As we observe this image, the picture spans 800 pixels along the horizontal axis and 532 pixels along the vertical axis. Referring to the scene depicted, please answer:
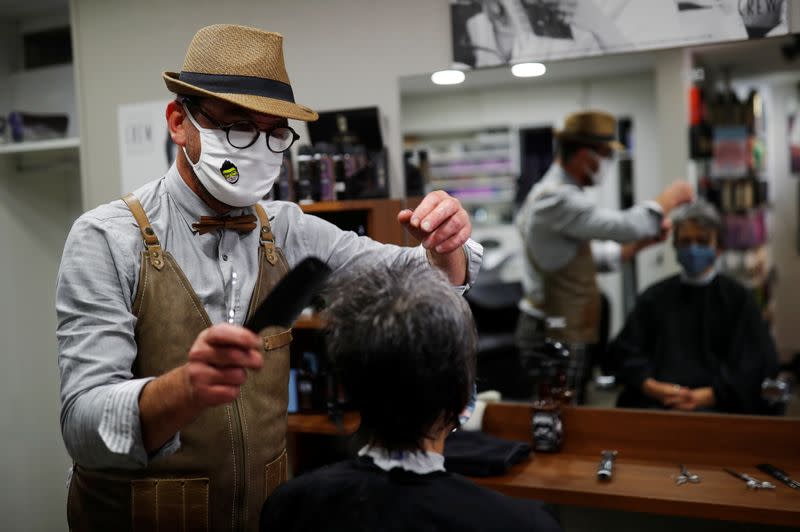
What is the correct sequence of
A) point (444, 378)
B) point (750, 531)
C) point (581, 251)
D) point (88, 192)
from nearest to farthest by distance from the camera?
point (444, 378) < point (750, 531) < point (581, 251) < point (88, 192)

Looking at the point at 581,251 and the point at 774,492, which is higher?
the point at 581,251

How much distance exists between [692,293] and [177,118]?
2.03 meters

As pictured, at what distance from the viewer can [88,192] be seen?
11.0ft

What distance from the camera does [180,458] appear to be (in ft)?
5.24

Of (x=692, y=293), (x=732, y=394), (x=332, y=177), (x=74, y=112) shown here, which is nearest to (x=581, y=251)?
(x=692, y=293)

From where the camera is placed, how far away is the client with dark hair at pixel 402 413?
121 cm

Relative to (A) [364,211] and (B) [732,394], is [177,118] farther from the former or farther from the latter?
(B) [732,394]

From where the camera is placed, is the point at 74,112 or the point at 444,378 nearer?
the point at 444,378

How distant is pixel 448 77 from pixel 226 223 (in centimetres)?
138

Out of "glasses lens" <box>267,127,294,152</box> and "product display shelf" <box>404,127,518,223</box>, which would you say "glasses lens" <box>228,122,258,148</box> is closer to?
"glasses lens" <box>267,127,294,152</box>

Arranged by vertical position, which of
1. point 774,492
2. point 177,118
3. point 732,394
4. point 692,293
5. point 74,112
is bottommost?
point 774,492

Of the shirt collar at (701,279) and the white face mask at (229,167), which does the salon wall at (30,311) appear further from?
the shirt collar at (701,279)

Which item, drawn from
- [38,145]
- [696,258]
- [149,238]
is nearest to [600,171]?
[696,258]

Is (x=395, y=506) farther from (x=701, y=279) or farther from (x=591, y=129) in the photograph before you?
(x=591, y=129)
